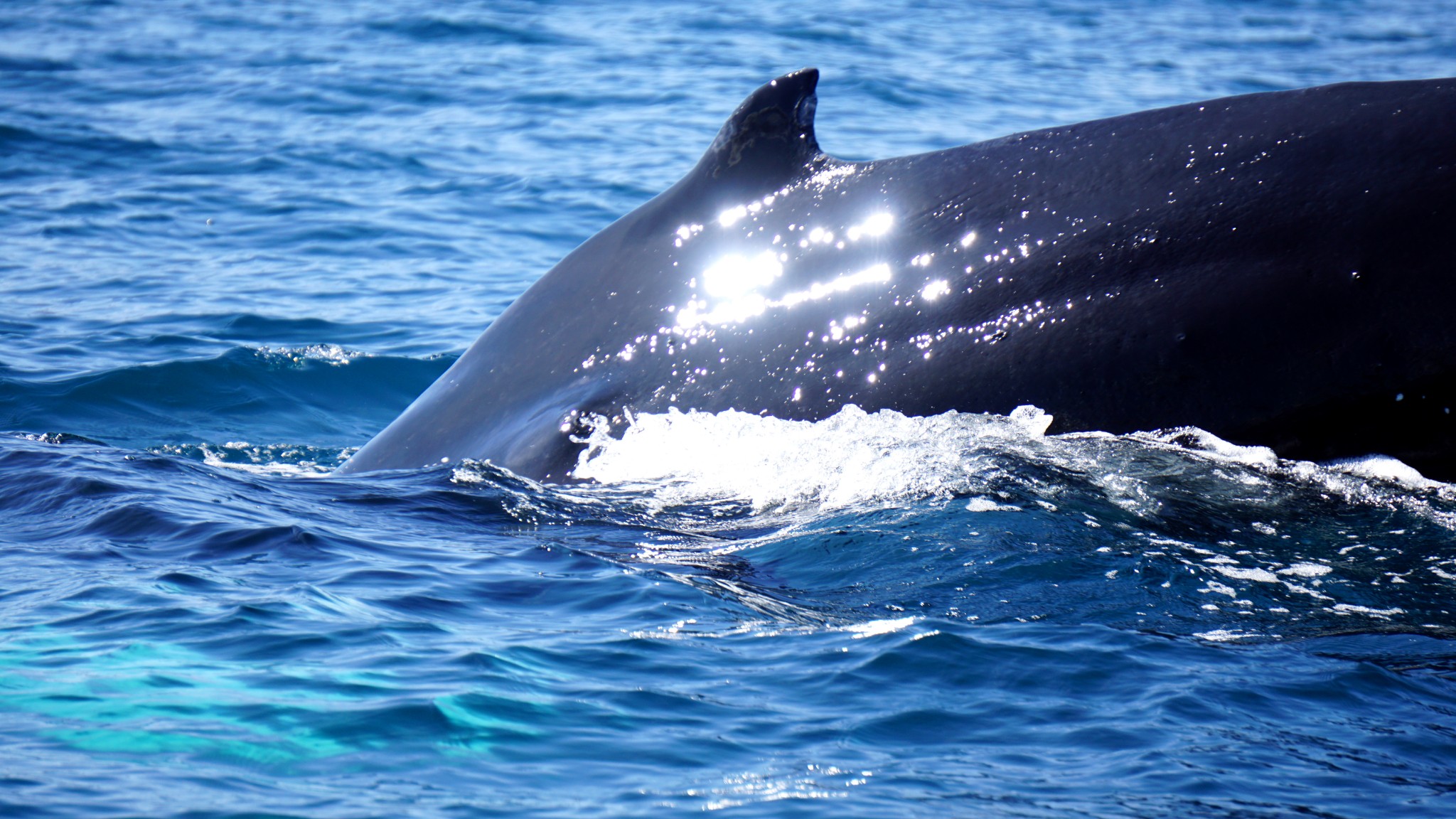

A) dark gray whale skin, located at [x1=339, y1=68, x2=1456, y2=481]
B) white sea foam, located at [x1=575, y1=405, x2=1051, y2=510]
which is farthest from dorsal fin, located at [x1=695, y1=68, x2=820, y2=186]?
white sea foam, located at [x1=575, y1=405, x2=1051, y2=510]

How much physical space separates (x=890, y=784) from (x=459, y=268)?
13987 millimetres

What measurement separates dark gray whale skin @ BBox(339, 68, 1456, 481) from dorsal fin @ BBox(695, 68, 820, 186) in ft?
0.04

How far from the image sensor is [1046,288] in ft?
19.9

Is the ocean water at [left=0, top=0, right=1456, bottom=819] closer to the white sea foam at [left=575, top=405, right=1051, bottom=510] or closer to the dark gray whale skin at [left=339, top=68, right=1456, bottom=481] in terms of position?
the white sea foam at [left=575, top=405, right=1051, bottom=510]

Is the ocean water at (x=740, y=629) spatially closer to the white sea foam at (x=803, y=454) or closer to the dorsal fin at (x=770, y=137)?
the white sea foam at (x=803, y=454)

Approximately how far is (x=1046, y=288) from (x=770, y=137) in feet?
5.18

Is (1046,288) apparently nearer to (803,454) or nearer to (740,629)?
(803,454)

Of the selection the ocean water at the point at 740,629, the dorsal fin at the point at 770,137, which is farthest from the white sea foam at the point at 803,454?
the dorsal fin at the point at 770,137

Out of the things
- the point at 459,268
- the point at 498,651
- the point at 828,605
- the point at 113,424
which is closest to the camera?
the point at 498,651

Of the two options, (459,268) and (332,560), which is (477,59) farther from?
(332,560)

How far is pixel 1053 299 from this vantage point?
19.8ft

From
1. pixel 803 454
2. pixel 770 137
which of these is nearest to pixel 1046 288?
pixel 803 454

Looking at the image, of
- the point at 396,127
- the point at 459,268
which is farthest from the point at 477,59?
the point at 459,268

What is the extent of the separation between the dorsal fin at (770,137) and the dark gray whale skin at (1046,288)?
11 mm
